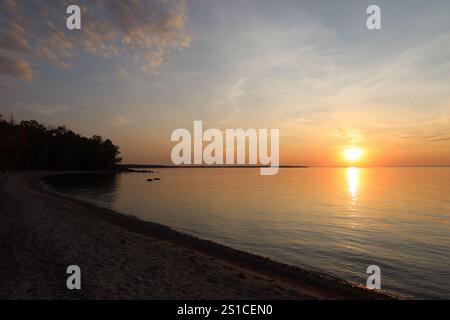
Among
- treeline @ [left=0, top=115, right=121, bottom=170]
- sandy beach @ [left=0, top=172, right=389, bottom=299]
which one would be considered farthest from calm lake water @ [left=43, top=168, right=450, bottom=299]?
treeline @ [left=0, top=115, right=121, bottom=170]

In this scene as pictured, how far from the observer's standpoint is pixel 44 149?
14138 centimetres

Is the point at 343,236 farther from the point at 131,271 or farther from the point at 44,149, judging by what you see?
the point at 44,149

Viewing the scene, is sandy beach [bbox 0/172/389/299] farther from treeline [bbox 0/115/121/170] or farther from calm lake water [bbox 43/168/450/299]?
treeline [bbox 0/115/121/170]

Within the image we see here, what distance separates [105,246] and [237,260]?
9.11 meters

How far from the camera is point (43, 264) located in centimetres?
1363

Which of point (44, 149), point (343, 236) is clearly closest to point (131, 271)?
point (343, 236)

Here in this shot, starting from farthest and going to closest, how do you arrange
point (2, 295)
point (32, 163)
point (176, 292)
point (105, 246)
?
1. point (32, 163)
2. point (105, 246)
3. point (176, 292)
4. point (2, 295)

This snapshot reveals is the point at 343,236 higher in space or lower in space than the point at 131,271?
lower

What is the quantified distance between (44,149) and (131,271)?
507ft

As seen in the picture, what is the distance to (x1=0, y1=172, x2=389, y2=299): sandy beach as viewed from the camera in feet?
38.2

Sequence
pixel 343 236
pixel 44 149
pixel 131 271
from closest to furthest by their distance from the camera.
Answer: pixel 131 271 → pixel 343 236 → pixel 44 149

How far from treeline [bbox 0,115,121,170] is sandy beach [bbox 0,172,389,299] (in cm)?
10349
